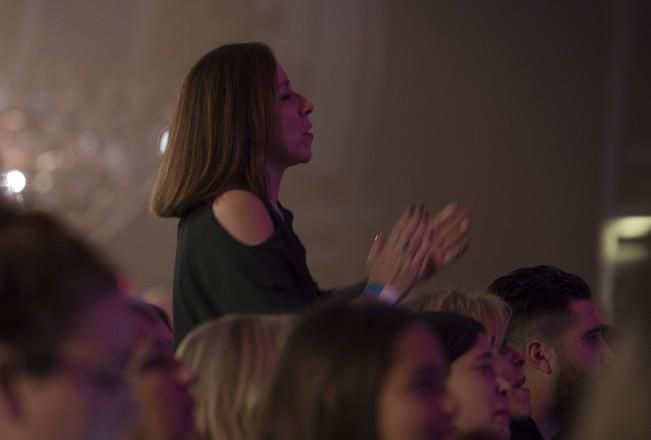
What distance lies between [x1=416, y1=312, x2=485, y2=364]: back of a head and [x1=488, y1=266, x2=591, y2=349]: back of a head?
0.83 meters

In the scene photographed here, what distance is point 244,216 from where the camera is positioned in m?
1.92

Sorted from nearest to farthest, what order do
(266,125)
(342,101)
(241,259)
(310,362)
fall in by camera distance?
(310,362), (241,259), (266,125), (342,101)

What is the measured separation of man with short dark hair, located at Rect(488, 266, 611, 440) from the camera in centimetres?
257

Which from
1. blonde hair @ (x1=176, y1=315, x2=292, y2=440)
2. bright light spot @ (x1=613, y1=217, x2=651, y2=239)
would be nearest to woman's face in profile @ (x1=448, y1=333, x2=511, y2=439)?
blonde hair @ (x1=176, y1=315, x2=292, y2=440)

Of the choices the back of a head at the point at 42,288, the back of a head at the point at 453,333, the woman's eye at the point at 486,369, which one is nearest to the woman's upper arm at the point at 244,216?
the back of a head at the point at 453,333

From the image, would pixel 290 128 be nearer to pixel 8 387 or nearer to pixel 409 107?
pixel 8 387

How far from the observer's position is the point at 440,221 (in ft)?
6.34

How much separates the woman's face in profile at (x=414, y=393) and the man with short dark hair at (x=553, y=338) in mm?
1237

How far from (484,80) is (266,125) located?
2204mm

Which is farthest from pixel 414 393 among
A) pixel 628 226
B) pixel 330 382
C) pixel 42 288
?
pixel 628 226

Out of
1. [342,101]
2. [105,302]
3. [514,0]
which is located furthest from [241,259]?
[514,0]

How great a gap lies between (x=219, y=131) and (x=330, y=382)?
81 cm

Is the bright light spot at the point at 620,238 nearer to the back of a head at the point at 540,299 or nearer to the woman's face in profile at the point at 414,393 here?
the back of a head at the point at 540,299

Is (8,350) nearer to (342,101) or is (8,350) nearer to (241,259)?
(241,259)
